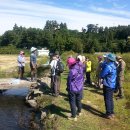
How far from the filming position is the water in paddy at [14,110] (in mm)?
13084

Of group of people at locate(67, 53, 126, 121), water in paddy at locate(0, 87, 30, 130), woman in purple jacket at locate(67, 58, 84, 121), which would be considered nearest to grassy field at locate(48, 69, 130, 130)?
group of people at locate(67, 53, 126, 121)

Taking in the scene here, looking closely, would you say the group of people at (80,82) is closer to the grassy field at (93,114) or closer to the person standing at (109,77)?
the person standing at (109,77)

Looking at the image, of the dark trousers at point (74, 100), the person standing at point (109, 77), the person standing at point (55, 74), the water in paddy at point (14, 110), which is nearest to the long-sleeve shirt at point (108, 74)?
the person standing at point (109, 77)

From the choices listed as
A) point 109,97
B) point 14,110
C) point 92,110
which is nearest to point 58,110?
point 92,110

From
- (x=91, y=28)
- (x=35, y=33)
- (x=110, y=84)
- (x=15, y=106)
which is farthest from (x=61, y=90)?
(x=91, y=28)

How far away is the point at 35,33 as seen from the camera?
146 metres

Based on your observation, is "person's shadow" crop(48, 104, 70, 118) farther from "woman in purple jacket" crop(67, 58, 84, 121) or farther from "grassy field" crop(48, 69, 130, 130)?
"woman in purple jacket" crop(67, 58, 84, 121)

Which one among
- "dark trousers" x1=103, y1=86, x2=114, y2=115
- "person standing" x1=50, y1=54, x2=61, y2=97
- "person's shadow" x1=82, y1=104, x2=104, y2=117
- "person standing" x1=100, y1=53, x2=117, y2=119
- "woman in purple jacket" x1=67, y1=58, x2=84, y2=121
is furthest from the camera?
"person standing" x1=50, y1=54, x2=61, y2=97

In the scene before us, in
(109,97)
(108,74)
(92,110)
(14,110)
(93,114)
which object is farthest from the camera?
(14,110)

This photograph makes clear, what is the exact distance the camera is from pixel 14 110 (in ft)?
52.2

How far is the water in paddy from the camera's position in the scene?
13084mm

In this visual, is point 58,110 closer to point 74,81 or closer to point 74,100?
point 74,100

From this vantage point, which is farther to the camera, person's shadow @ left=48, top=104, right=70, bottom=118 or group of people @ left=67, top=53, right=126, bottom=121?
person's shadow @ left=48, top=104, right=70, bottom=118

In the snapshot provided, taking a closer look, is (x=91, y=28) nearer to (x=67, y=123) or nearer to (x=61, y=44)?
(x=61, y=44)
